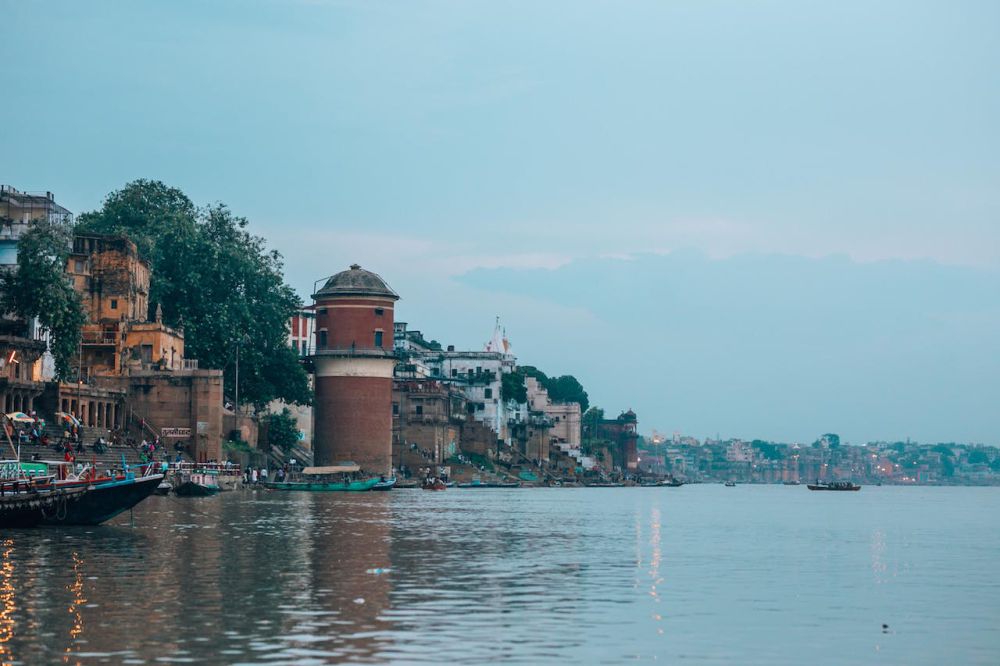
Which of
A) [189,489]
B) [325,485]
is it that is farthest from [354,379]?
[189,489]

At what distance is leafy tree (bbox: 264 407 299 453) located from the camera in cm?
10681

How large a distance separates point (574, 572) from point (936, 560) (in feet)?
44.8

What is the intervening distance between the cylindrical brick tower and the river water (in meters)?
52.8

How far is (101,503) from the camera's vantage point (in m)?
44.2

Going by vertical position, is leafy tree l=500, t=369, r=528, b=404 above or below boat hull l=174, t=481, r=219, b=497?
above

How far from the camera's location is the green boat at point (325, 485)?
94250mm

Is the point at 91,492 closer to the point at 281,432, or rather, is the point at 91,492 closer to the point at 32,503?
the point at 32,503

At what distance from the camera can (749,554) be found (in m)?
41.2

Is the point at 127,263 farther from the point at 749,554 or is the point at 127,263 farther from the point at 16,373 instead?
the point at 749,554

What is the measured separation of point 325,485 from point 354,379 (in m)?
9.44

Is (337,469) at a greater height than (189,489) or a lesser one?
greater

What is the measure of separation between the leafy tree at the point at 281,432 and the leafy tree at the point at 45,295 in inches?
1098

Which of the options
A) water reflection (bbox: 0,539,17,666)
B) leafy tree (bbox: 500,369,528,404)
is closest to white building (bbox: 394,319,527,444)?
leafy tree (bbox: 500,369,528,404)

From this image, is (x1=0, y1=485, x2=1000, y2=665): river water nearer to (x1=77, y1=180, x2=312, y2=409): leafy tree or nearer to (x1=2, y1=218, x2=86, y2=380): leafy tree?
Result: (x1=2, y1=218, x2=86, y2=380): leafy tree
